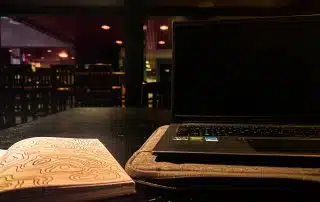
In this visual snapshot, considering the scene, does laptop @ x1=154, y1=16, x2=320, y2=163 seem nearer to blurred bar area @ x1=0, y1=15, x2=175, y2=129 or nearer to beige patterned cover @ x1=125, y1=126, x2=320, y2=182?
blurred bar area @ x1=0, y1=15, x2=175, y2=129

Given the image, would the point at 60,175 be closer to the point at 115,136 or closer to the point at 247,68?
the point at 115,136

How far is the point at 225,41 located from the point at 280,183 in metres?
0.44

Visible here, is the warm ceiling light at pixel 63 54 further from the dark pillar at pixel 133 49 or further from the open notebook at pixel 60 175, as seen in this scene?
the open notebook at pixel 60 175

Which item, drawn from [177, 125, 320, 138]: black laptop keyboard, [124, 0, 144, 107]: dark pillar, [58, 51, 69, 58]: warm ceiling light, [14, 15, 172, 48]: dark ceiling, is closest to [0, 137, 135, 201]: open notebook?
[177, 125, 320, 138]: black laptop keyboard

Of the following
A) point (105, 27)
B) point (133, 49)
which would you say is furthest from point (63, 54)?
point (133, 49)

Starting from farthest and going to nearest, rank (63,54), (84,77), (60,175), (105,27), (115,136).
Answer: (63,54) < (105,27) < (84,77) < (115,136) < (60,175)

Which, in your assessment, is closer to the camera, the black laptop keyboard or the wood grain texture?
the wood grain texture

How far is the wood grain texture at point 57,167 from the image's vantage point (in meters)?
0.30

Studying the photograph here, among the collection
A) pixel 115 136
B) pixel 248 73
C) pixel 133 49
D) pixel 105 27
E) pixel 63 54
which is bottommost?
pixel 115 136

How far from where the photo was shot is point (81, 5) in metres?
4.90

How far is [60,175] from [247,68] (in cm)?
50

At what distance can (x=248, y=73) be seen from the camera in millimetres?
732

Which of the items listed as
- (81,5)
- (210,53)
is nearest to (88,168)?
(210,53)

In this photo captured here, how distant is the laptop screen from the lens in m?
0.72
